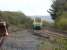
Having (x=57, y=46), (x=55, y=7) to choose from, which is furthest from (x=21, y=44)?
(x=55, y=7)

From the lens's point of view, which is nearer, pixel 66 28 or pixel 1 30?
pixel 1 30

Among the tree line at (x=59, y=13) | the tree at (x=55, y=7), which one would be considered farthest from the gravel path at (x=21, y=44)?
the tree at (x=55, y=7)

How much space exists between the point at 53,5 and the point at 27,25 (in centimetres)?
922

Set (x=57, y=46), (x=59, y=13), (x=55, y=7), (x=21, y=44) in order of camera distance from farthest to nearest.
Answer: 1. (x=55, y=7)
2. (x=59, y=13)
3. (x=21, y=44)
4. (x=57, y=46)

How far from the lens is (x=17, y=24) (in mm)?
46219

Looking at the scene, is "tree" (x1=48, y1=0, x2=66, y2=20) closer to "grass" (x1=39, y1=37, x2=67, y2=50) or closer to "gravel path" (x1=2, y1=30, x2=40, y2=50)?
"gravel path" (x1=2, y1=30, x2=40, y2=50)

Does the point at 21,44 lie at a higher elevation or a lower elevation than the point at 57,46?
lower

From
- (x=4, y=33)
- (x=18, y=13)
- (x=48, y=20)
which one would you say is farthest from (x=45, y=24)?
(x=4, y=33)

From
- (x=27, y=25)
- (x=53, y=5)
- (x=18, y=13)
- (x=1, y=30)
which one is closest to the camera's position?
(x=1, y=30)

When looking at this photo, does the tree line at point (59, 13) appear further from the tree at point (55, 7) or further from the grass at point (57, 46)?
the grass at point (57, 46)

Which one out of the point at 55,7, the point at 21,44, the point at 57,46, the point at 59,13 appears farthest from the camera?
the point at 55,7

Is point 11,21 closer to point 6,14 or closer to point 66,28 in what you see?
point 6,14

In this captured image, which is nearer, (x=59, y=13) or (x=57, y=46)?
(x=57, y=46)

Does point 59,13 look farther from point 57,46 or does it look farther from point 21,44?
point 57,46
